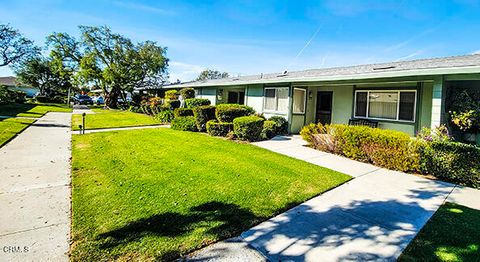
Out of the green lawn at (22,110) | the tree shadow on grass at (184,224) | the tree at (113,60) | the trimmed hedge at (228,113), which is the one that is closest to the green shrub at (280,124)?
the trimmed hedge at (228,113)

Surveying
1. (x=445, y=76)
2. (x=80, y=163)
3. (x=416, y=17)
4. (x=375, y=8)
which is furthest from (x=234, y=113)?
(x=416, y=17)

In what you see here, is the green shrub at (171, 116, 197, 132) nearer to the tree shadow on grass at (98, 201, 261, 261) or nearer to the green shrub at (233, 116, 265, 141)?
the green shrub at (233, 116, 265, 141)

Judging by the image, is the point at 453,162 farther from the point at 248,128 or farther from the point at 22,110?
the point at 22,110

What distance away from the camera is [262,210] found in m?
3.81

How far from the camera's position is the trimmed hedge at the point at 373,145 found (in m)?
6.39

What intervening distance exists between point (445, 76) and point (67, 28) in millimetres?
37833

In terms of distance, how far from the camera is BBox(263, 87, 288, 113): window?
12381 mm

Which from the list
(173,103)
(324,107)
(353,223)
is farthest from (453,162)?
(173,103)

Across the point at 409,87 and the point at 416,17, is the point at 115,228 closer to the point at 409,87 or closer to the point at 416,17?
the point at 409,87

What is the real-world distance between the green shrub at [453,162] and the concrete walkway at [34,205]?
7671mm

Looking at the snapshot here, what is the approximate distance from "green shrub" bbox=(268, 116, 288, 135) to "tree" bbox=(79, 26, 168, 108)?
24288mm

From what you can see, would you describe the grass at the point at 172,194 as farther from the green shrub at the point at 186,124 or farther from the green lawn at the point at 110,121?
the green lawn at the point at 110,121

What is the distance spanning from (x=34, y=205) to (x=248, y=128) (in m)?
7.59

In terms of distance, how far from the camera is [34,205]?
373 centimetres
